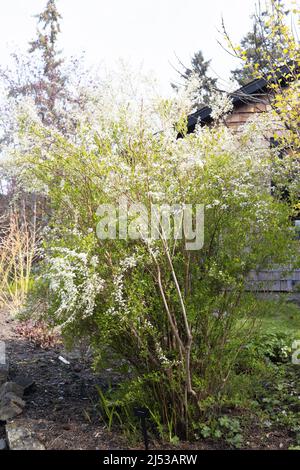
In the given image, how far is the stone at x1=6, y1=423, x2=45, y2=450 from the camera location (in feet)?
10.8

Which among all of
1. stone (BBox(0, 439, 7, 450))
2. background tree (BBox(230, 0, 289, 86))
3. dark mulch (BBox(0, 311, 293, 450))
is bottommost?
stone (BBox(0, 439, 7, 450))

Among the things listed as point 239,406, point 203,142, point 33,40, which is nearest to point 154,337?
point 239,406

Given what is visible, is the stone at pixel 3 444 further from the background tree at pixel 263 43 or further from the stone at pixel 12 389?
the background tree at pixel 263 43

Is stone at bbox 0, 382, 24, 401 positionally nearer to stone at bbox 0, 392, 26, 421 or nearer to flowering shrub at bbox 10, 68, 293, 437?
stone at bbox 0, 392, 26, 421

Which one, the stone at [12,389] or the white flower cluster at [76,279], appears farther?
the stone at [12,389]

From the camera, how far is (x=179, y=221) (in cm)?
325

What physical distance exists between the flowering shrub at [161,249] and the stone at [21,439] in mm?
641

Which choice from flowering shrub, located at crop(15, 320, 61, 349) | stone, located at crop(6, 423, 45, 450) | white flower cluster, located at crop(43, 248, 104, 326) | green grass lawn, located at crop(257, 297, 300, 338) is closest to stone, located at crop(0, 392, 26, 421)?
stone, located at crop(6, 423, 45, 450)

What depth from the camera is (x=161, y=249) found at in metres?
3.26

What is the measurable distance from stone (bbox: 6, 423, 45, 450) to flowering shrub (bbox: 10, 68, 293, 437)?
641mm

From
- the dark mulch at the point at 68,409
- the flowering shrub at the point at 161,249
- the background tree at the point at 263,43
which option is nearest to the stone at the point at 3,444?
the dark mulch at the point at 68,409

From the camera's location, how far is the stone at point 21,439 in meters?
3.29

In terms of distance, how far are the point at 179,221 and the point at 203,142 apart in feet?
1.92
